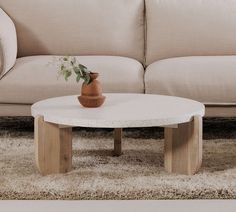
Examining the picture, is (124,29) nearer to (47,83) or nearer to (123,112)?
(47,83)

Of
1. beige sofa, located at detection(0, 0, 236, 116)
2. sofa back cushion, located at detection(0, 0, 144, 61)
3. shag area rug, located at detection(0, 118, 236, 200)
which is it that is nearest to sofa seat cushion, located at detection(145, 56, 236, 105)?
shag area rug, located at detection(0, 118, 236, 200)

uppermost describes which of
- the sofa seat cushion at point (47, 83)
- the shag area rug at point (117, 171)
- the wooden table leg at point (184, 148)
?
the sofa seat cushion at point (47, 83)

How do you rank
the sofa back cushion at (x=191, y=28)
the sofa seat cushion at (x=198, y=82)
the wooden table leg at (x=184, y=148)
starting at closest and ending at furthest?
the wooden table leg at (x=184, y=148), the sofa seat cushion at (x=198, y=82), the sofa back cushion at (x=191, y=28)

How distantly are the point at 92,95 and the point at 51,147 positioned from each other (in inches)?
12.1

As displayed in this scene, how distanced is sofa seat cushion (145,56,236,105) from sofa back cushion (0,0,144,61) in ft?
2.17

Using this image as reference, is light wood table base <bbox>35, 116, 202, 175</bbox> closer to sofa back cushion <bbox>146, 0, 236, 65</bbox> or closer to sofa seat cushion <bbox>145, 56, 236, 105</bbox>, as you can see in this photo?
sofa seat cushion <bbox>145, 56, 236, 105</bbox>

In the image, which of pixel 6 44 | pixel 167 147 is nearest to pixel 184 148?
pixel 167 147

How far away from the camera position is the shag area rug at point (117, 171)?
2598 millimetres

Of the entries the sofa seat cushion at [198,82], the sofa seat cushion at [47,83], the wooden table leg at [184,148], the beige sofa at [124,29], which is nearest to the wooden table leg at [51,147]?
the wooden table leg at [184,148]

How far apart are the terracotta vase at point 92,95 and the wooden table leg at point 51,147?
6.3 inches

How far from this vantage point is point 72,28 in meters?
4.12

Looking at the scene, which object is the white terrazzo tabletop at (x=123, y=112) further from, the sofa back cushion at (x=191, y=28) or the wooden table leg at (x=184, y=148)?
the sofa back cushion at (x=191, y=28)

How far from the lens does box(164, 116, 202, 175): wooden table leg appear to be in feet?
9.21

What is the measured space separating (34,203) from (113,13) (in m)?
1.97
